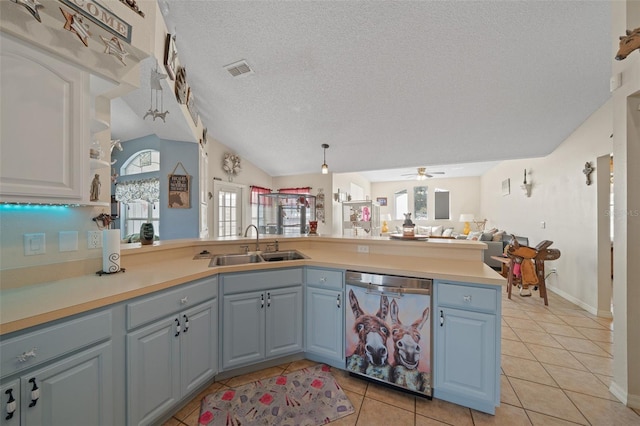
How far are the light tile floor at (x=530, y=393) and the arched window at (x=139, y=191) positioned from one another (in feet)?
12.1

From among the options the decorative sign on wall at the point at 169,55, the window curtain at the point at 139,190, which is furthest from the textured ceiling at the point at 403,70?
the window curtain at the point at 139,190

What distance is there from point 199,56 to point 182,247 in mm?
2129

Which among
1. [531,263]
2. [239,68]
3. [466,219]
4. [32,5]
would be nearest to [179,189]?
[239,68]

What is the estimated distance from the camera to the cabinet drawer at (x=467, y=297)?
1552 millimetres

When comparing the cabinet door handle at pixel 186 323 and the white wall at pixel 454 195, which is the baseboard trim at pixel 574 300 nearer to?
the cabinet door handle at pixel 186 323

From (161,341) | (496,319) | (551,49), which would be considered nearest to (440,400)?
(496,319)

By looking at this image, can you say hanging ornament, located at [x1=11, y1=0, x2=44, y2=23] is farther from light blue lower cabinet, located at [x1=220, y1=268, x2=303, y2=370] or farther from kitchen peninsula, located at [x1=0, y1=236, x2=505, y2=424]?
light blue lower cabinet, located at [x1=220, y1=268, x2=303, y2=370]

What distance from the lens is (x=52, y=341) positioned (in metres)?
1.01

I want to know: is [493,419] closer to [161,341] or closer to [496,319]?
[496,319]

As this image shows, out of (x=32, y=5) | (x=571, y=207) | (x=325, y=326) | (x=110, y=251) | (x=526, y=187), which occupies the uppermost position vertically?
(x=32, y=5)

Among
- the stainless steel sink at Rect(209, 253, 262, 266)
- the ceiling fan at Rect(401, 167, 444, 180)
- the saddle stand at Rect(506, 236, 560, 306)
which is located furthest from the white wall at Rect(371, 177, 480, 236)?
the stainless steel sink at Rect(209, 253, 262, 266)

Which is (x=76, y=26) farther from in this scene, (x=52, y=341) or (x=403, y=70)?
(x=403, y=70)

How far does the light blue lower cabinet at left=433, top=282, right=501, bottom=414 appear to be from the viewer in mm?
1550

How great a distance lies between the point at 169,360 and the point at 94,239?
0.96 meters
